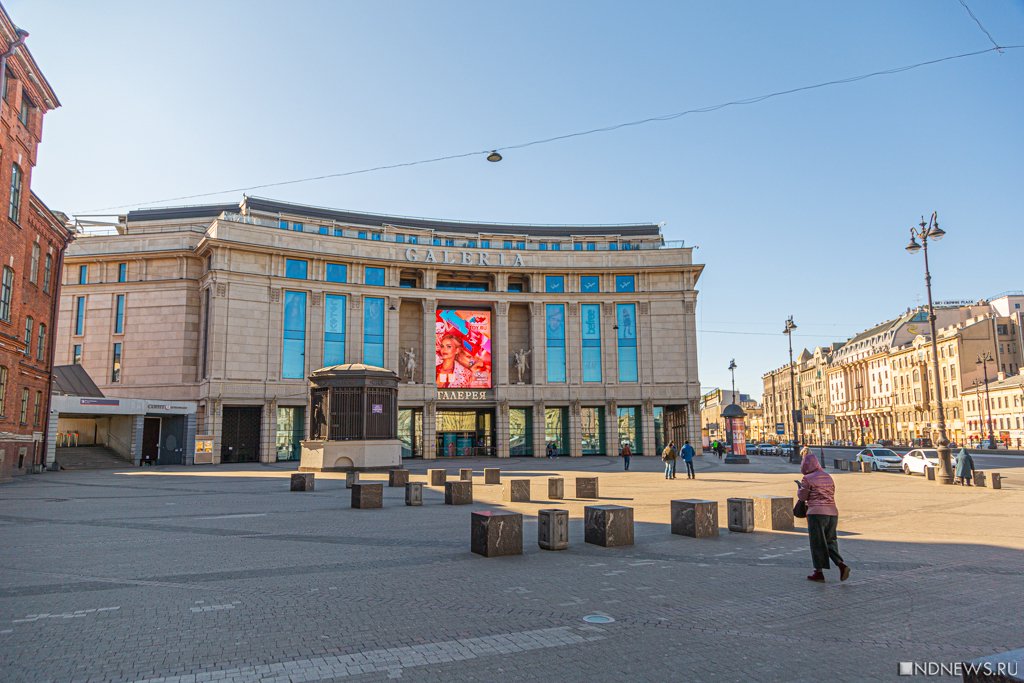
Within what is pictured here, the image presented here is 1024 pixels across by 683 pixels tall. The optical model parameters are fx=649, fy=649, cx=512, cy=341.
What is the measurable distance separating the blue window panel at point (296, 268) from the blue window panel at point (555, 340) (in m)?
21.8

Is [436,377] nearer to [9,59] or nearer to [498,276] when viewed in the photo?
[498,276]

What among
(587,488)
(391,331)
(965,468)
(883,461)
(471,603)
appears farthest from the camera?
(391,331)

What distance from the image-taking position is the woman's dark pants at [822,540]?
8.85 m

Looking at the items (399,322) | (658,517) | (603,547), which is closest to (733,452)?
(399,322)

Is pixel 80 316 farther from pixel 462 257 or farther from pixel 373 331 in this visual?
pixel 462 257

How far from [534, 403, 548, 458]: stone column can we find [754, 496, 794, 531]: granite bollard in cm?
4443

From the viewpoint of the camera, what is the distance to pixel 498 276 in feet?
199

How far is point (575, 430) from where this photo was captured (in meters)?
59.0

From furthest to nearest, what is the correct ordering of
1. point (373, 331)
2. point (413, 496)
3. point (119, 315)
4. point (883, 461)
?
point (373, 331)
point (119, 315)
point (883, 461)
point (413, 496)

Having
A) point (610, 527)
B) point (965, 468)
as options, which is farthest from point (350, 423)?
point (965, 468)

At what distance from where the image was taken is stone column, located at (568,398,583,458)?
58.8 meters

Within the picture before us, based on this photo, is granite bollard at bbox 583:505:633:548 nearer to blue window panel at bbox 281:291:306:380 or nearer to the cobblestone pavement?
the cobblestone pavement

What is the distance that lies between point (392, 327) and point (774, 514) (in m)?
46.7

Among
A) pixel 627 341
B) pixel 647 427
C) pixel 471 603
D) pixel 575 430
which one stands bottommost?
pixel 471 603
